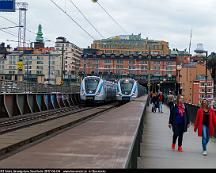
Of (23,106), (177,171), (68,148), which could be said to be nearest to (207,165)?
(68,148)

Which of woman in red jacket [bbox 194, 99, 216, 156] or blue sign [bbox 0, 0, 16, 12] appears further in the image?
blue sign [bbox 0, 0, 16, 12]

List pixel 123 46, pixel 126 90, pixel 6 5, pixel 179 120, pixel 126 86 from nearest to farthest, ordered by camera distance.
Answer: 1. pixel 179 120
2. pixel 6 5
3. pixel 126 90
4. pixel 126 86
5. pixel 123 46

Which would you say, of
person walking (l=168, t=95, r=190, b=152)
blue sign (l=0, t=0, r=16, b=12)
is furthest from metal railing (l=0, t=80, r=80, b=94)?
person walking (l=168, t=95, r=190, b=152)

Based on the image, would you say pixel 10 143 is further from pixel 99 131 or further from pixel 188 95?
pixel 188 95

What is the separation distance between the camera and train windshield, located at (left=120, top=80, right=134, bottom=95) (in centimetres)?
5534

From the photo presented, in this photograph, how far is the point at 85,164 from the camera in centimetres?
806

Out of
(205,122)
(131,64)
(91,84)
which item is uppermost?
(131,64)

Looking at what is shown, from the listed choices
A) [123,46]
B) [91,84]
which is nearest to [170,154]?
[91,84]

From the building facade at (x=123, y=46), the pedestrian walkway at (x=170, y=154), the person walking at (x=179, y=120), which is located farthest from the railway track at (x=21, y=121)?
the building facade at (x=123, y=46)

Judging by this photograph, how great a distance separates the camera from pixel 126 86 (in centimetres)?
5578

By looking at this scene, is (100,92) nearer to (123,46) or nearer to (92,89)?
(92,89)

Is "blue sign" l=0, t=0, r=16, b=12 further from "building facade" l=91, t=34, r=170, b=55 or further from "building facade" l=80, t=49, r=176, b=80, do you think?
"building facade" l=91, t=34, r=170, b=55

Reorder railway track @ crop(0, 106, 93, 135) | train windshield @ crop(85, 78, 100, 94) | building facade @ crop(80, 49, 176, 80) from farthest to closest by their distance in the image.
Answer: building facade @ crop(80, 49, 176, 80)
train windshield @ crop(85, 78, 100, 94)
railway track @ crop(0, 106, 93, 135)

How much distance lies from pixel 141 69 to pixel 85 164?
155761 mm
